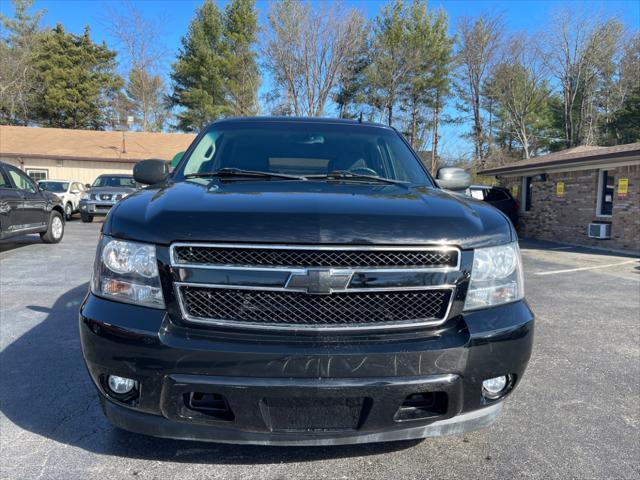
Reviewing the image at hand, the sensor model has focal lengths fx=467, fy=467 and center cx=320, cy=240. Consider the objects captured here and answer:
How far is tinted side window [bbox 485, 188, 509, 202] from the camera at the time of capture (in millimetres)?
17312

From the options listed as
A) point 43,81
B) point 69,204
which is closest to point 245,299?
point 69,204

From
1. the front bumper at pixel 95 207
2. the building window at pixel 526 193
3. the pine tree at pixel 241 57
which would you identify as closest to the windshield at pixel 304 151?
the front bumper at pixel 95 207

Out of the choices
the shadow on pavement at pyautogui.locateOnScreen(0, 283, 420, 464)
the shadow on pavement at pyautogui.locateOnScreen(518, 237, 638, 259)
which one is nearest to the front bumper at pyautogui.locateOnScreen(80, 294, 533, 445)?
the shadow on pavement at pyautogui.locateOnScreen(0, 283, 420, 464)

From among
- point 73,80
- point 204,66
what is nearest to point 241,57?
point 204,66

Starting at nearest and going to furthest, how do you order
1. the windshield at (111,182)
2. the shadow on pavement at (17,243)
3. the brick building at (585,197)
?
1. the shadow on pavement at (17,243)
2. the brick building at (585,197)
3. the windshield at (111,182)

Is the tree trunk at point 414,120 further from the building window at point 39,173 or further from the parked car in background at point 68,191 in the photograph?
the building window at point 39,173

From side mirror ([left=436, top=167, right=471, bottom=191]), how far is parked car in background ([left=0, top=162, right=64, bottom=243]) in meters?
8.34

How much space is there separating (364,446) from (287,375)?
93 cm

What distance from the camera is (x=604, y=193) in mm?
14117

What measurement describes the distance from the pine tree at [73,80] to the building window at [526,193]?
3736cm

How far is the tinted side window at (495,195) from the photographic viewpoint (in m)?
17.3

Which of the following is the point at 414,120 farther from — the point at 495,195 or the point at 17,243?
the point at 17,243

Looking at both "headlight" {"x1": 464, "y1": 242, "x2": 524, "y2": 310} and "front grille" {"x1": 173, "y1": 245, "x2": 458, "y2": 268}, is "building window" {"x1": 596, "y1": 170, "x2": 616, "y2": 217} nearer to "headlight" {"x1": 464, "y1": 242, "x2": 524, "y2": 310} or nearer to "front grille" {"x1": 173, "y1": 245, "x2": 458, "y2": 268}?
"headlight" {"x1": 464, "y1": 242, "x2": 524, "y2": 310}

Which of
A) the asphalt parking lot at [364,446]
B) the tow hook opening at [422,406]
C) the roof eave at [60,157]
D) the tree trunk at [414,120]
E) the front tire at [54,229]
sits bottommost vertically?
the asphalt parking lot at [364,446]
